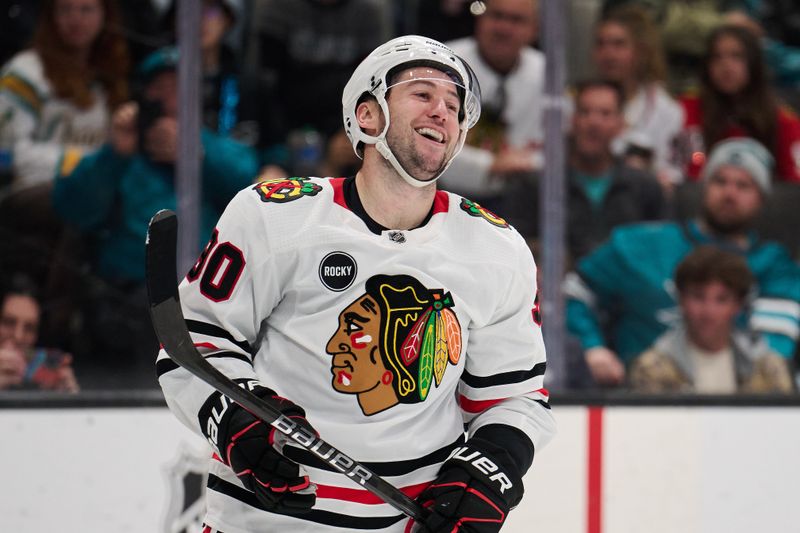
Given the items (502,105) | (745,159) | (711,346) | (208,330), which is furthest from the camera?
(745,159)

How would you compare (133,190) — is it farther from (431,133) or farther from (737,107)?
(737,107)

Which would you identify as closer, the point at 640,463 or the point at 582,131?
the point at 640,463

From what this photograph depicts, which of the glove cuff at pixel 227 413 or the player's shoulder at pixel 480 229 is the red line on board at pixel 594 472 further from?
the glove cuff at pixel 227 413

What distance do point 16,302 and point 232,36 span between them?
89cm

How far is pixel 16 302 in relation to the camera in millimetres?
2734

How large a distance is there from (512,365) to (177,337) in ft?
1.67

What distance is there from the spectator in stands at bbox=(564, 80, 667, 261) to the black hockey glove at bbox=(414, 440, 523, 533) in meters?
1.39

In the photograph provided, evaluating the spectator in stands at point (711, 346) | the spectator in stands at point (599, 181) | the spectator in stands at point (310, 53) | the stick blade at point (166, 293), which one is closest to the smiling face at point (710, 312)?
the spectator in stands at point (711, 346)

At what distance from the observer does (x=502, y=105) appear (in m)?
3.09

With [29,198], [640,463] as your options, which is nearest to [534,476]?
[640,463]

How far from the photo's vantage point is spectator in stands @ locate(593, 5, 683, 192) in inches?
126

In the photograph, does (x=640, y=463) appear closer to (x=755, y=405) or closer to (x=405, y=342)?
(x=755, y=405)

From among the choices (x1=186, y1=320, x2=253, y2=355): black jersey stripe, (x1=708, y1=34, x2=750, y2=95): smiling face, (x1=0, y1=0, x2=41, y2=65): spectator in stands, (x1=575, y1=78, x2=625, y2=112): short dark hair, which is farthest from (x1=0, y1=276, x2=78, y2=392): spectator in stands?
(x1=708, y1=34, x2=750, y2=95): smiling face

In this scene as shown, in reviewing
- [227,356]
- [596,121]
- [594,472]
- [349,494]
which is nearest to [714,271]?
[596,121]
